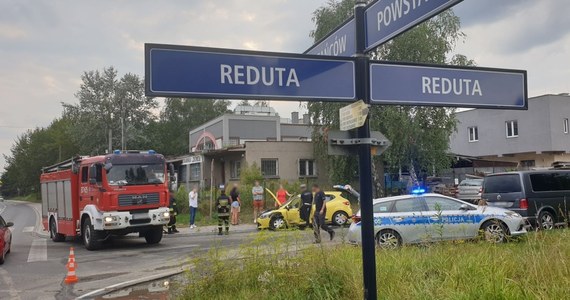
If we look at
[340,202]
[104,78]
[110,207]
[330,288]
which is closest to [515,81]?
[330,288]

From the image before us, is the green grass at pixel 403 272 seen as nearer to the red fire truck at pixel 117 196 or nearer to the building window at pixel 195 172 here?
the red fire truck at pixel 117 196

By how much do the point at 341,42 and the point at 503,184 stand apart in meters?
11.5

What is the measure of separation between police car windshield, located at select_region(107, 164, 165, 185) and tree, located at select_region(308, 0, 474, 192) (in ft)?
40.9

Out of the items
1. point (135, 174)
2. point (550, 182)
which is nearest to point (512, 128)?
point (550, 182)

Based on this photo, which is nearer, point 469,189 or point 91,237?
point 91,237

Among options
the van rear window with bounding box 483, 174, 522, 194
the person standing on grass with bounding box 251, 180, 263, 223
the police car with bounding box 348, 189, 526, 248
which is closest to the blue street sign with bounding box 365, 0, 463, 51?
the police car with bounding box 348, 189, 526, 248

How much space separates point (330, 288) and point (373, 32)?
3.13 metres

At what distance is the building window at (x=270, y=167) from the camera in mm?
30375

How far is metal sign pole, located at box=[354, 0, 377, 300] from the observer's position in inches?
161

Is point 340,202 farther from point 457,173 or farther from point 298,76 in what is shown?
point 457,173

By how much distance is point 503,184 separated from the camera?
14281 mm

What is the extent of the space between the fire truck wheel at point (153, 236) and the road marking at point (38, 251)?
120 inches

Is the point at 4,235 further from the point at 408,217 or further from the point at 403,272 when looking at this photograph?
the point at 403,272

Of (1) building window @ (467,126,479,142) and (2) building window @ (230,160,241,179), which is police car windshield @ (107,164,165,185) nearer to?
(2) building window @ (230,160,241,179)
